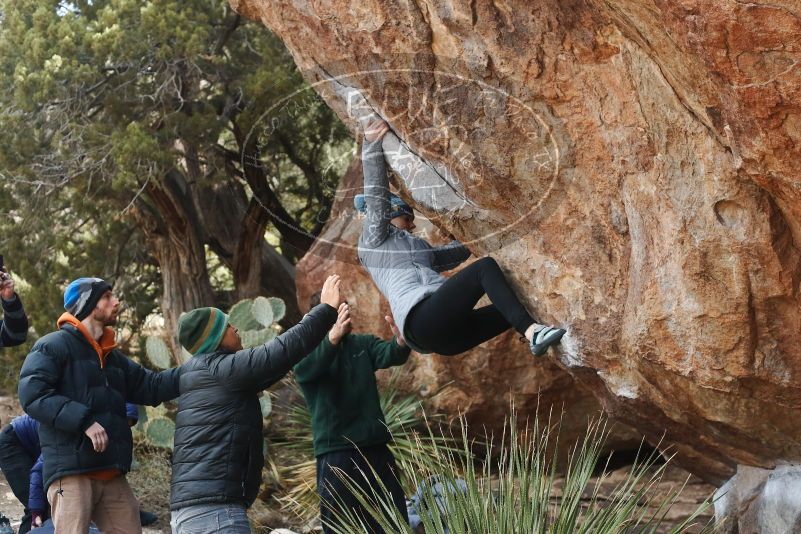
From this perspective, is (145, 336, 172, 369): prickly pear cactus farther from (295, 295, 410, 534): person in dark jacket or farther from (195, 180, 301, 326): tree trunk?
(295, 295, 410, 534): person in dark jacket

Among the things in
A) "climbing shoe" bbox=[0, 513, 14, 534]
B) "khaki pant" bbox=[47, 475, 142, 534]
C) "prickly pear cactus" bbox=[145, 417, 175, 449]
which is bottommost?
"prickly pear cactus" bbox=[145, 417, 175, 449]

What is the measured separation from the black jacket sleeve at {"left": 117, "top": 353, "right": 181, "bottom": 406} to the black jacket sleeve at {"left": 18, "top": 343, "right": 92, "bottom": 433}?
498mm

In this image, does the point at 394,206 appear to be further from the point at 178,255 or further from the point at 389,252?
the point at 178,255

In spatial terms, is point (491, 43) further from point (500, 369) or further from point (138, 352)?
point (138, 352)

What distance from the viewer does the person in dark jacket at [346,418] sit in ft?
20.0

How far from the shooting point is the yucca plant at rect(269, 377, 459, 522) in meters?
9.18

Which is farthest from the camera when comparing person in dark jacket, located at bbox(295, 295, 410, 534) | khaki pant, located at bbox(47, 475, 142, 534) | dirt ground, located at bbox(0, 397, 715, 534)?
dirt ground, located at bbox(0, 397, 715, 534)

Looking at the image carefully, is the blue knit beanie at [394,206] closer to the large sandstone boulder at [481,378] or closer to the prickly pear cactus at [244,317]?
the large sandstone boulder at [481,378]

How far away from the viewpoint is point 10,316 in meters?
6.29

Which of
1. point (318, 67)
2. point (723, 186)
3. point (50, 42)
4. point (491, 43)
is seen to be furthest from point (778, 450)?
point (50, 42)

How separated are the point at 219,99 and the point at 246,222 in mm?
1569

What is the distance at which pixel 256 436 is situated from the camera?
208 inches

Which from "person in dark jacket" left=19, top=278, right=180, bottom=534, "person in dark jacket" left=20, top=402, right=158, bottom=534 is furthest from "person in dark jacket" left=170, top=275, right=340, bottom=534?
"person in dark jacket" left=20, top=402, right=158, bottom=534

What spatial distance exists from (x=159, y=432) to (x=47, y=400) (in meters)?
4.39
